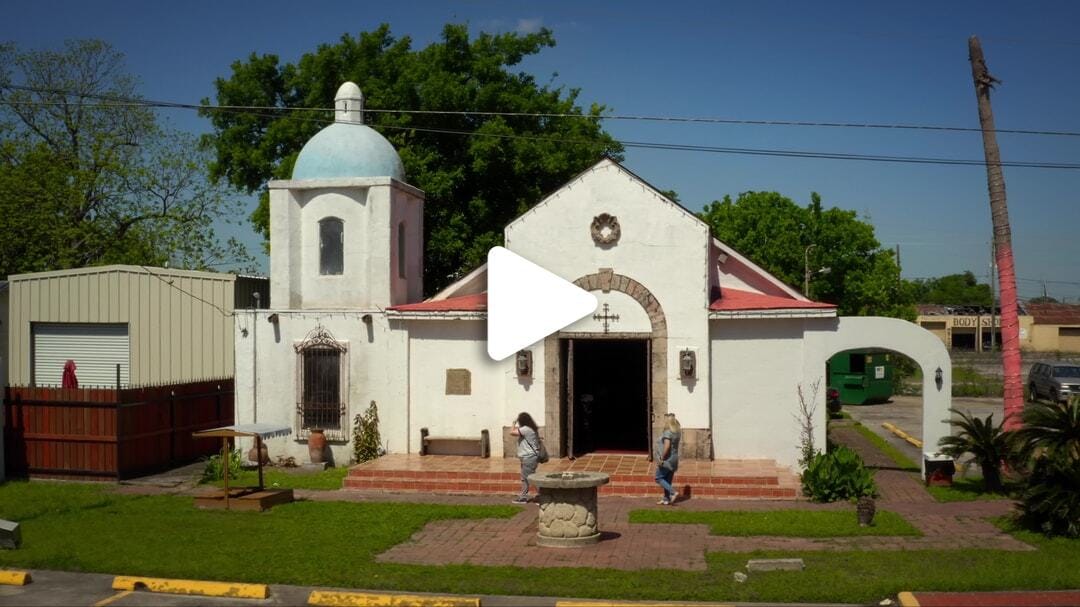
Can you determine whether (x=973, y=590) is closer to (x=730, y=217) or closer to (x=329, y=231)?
(x=329, y=231)

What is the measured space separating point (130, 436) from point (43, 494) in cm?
208

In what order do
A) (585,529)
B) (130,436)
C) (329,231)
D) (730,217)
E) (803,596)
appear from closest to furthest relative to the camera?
1. (803,596)
2. (585,529)
3. (130,436)
4. (329,231)
5. (730,217)

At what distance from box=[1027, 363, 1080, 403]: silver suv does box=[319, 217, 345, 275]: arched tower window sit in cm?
2581

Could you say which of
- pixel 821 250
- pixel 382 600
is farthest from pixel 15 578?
pixel 821 250

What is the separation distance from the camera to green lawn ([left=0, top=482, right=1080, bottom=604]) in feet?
38.1

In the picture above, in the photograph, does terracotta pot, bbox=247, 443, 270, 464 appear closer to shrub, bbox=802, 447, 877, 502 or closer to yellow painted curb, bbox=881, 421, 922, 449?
shrub, bbox=802, 447, 877, 502

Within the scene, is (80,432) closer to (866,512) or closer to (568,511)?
(568,511)

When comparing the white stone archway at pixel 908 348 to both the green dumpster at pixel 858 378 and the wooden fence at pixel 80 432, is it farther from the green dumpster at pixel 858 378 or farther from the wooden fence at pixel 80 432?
the green dumpster at pixel 858 378

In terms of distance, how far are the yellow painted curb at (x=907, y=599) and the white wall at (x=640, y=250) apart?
8.68 meters

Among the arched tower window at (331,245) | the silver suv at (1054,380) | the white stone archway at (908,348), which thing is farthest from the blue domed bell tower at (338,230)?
the silver suv at (1054,380)

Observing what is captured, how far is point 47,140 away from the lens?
41.2m

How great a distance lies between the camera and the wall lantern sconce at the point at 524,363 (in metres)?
20.3

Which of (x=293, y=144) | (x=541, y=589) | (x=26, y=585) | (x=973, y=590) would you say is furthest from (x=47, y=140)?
(x=973, y=590)

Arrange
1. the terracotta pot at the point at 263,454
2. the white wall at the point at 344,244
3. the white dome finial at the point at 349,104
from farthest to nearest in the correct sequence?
the white dome finial at the point at 349,104 < the white wall at the point at 344,244 < the terracotta pot at the point at 263,454
